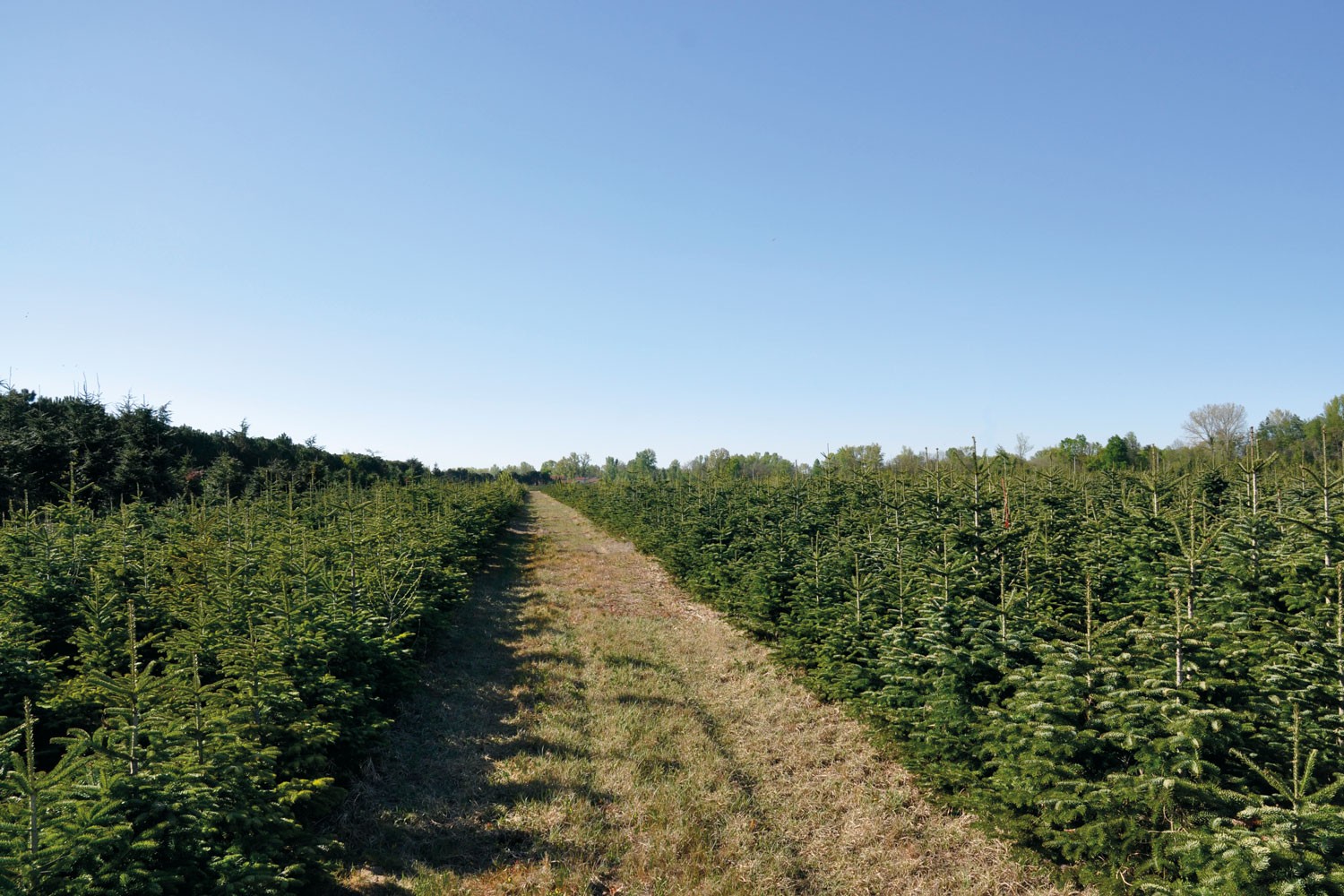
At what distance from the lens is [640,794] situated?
5.99 m

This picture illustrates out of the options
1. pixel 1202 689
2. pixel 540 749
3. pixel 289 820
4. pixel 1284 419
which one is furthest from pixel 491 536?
pixel 1284 419

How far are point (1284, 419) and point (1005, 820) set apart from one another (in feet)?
176

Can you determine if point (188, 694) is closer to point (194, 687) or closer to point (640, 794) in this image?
point (194, 687)

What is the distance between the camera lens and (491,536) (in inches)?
889

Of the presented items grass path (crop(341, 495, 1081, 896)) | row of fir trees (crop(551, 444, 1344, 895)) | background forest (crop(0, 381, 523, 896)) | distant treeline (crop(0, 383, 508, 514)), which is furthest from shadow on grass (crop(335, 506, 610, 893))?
distant treeline (crop(0, 383, 508, 514))

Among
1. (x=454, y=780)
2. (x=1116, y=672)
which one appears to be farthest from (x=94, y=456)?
(x=1116, y=672)

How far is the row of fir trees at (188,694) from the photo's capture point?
3.02 m

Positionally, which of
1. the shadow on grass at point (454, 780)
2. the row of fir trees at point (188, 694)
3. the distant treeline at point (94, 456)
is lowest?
the shadow on grass at point (454, 780)

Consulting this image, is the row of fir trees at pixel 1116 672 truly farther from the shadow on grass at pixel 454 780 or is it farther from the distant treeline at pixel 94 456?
the distant treeline at pixel 94 456

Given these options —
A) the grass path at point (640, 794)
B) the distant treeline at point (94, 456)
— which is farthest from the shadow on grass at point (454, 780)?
the distant treeline at point (94, 456)

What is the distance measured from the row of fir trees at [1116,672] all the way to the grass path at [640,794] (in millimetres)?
624

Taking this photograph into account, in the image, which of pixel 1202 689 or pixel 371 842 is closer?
pixel 1202 689

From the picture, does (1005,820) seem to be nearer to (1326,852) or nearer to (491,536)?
(1326,852)

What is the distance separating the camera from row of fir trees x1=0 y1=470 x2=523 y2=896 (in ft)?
9.91
